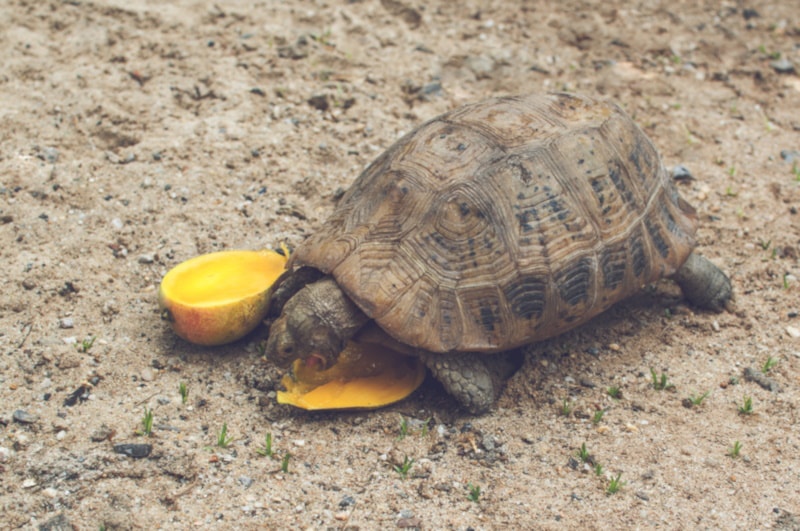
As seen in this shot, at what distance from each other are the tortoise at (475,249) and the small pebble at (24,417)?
45.1 inches

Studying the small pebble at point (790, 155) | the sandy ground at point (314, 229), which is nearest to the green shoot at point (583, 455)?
the sandy ground at point (314, 229)

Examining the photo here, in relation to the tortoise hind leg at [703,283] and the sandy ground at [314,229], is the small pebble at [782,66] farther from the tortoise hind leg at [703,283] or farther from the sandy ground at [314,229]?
the tortoise hind leg at [703,283]

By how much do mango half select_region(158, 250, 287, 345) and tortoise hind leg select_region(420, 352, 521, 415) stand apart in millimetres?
1001

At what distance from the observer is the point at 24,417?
12.8 ft

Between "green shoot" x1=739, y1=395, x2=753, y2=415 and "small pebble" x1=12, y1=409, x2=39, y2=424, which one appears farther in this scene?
"green shoot" x1=739, y1=395, x2=753, y2=415

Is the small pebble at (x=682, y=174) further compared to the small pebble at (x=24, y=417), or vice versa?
the small pebble at (x=682, y=174)

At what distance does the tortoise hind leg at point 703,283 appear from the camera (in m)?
4.95

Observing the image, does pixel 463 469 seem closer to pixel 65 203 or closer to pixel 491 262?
pixel 491 262

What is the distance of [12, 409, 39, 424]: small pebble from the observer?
3895 millimetres

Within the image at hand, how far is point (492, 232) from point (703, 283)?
1.58 metres

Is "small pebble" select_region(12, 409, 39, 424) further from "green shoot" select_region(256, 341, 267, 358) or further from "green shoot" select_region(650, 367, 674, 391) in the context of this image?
"green shoot" select_region(650, 367, 674, 391)

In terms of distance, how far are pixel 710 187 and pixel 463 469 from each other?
3.29 m

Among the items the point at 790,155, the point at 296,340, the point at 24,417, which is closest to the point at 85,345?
the point at 24,417

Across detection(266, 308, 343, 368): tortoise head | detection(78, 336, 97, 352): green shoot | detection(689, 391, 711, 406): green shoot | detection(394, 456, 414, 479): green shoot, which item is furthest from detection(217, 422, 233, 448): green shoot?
detection(689, 391, 711, 406): green shoot
